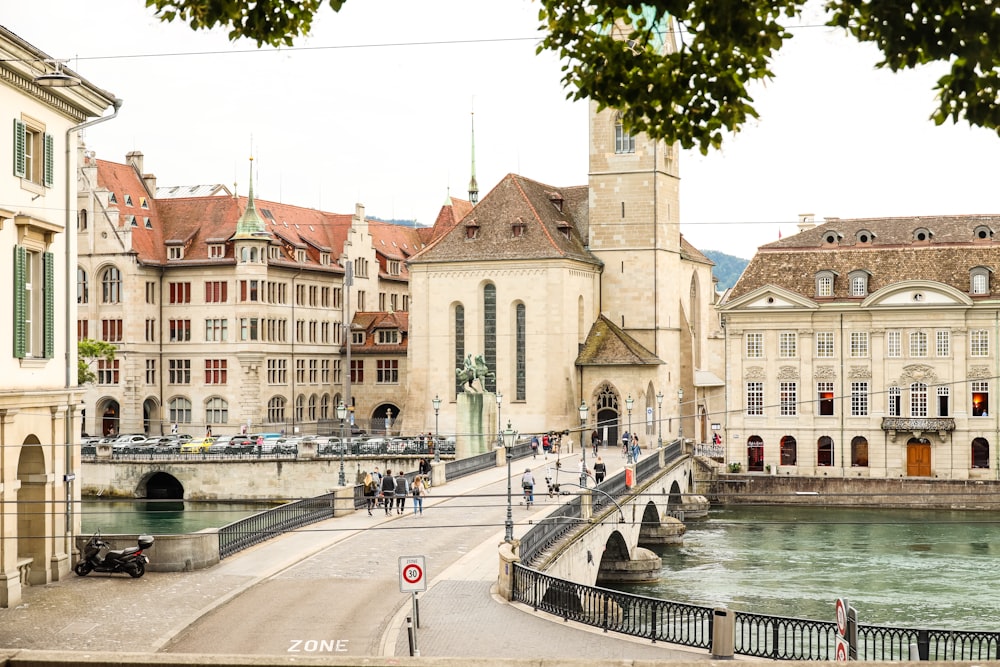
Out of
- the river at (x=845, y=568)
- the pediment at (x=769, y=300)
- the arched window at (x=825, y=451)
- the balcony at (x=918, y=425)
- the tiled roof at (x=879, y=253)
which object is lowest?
the river at (x=845, y=568)

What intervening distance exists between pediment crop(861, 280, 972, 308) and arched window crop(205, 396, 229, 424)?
118 feet

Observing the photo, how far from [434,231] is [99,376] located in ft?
95.1

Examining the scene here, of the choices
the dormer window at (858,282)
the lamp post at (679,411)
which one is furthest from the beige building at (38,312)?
the lamp post at (679,411)

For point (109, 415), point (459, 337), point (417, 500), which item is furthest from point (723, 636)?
point (109, 415)

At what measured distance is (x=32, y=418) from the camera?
28.9m

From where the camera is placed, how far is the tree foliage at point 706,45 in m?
9.50

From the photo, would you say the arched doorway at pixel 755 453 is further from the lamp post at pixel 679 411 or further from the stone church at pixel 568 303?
the lamp post at pixel 679 411

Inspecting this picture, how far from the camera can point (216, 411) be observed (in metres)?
85.9

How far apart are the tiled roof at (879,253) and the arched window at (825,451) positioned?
7.29 meters

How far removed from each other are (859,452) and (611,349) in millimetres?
13951

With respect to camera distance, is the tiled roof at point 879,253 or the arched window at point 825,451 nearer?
the tiled roof at point 879,253

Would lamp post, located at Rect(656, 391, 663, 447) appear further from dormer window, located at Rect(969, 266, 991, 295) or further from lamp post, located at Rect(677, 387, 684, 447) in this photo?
dormer window, located at Rect(969, 266, 991, 295)

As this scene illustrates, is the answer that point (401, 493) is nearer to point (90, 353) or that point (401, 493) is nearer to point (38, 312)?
point (38, 312)

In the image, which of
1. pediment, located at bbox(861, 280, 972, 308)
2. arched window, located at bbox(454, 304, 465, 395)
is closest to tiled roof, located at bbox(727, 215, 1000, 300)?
pediment, located at bbox(861, 280, 972, 308)
